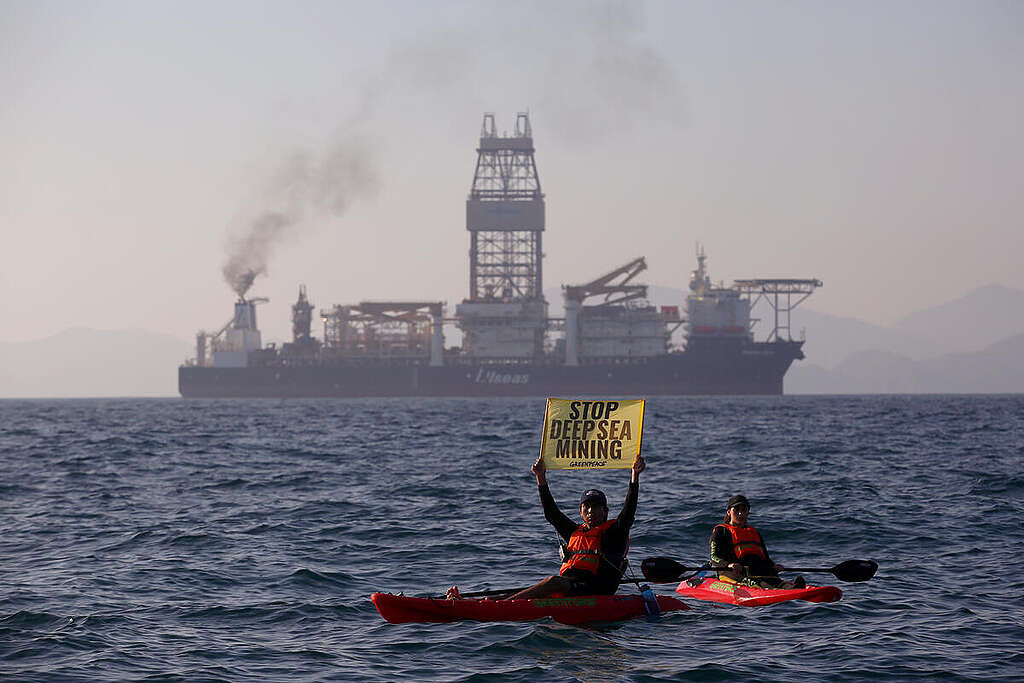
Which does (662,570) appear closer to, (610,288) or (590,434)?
(590,434)

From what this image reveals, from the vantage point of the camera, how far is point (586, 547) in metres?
12.8

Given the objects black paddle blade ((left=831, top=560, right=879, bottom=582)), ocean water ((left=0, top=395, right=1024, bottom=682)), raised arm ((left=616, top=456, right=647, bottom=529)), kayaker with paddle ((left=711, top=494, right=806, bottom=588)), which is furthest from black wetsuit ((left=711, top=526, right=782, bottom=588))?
raised arm ((left=616, top=456, right=647, bottom=529))

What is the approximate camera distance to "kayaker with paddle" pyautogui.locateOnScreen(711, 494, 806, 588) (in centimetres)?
1370

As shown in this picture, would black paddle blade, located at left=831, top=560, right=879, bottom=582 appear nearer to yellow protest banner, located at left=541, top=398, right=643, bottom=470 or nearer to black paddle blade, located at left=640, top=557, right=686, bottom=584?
black paddle blade, located at left=640, top=557, right=686, bottom=584

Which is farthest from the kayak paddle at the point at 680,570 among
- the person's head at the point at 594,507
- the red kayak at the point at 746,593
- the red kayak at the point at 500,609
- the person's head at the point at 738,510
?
the person's head at the point at 594,507

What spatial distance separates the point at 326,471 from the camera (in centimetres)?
3244

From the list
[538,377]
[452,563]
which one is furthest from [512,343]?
[452,563]

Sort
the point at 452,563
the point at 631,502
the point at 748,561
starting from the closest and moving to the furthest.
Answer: the point at 631,502, the point at 748,561, the point at 452,563

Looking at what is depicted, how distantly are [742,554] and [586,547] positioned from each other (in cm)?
234

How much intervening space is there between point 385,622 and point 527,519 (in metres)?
8.74

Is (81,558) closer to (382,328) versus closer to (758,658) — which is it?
(758,658)

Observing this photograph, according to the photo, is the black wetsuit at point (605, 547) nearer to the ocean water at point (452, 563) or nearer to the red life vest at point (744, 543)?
the ocean water at point (452, 563)

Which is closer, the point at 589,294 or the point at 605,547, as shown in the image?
the point at 605,547

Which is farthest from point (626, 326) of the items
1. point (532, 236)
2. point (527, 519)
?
point (527, 519)
